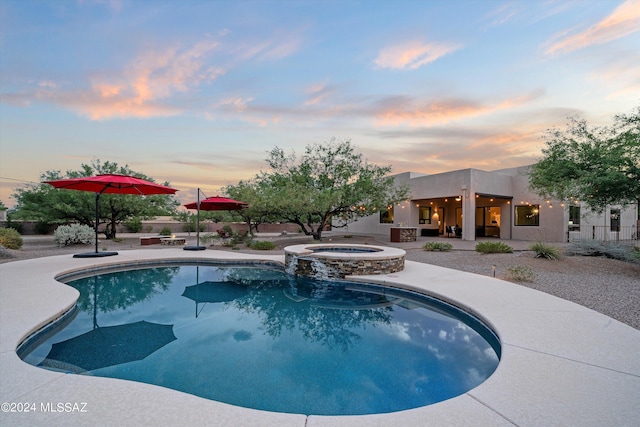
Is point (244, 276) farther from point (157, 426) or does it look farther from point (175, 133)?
point (175, 133)

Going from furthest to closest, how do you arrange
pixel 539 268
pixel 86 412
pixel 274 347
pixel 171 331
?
pixel 539 268 < pixel 171 331 < pixel 274 347 < pixel 86 412

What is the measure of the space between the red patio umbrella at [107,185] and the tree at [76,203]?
5.86 meters

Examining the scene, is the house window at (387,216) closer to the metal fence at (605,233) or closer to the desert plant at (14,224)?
the metal fence at (605,233)

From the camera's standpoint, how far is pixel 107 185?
9.96 metres

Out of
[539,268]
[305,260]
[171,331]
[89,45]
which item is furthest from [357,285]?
[89,45]

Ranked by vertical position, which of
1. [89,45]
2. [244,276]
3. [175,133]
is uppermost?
[89,45]

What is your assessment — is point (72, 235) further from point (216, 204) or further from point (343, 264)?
point (343, 264)

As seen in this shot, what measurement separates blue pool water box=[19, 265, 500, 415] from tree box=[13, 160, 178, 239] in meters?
10.4

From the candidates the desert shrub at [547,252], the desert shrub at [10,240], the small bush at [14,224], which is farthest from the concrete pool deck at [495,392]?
the small bush at [14,224]

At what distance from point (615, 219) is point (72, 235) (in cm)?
3034

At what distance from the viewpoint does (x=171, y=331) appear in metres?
4.62

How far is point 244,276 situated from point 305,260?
82.5 inches

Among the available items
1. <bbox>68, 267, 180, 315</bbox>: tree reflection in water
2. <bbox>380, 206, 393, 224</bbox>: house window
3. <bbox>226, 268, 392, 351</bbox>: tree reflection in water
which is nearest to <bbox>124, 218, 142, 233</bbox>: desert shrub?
<bbox>68, 267, 180, 315</bbox>: tree reflection in water

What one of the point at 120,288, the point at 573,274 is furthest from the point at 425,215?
the point at 120,288
